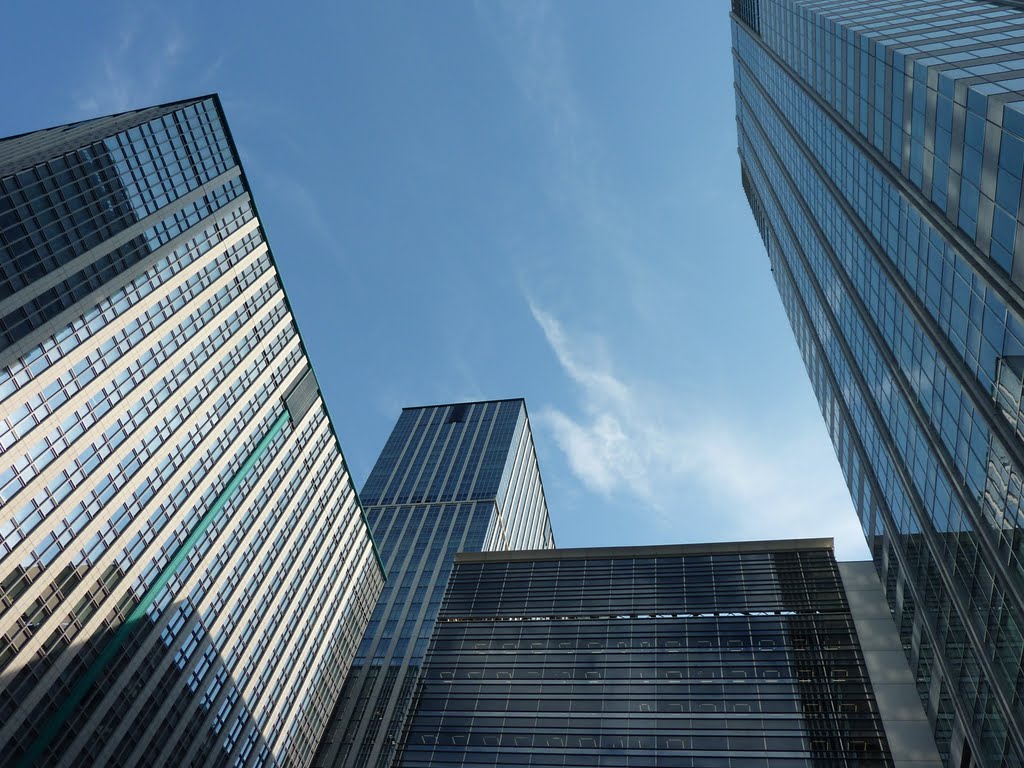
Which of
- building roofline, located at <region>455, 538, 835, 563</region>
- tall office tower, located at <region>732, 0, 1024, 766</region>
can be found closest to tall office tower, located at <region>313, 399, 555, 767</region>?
building roofline, located at <region>455, 538, 835, 563</region>

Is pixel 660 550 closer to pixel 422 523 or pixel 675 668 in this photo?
pixel 675 668

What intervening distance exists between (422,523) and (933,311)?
103470mm

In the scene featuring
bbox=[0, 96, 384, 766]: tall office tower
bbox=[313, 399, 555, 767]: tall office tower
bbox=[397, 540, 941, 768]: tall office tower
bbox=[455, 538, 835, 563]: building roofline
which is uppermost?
bbox=[0, 96, 384, 766]: tall office tower

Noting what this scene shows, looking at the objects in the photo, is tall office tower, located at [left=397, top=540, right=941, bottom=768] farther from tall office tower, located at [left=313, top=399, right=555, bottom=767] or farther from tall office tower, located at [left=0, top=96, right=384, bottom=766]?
tall office tower, located at [left=313, top=399, right=555, bottom=767]

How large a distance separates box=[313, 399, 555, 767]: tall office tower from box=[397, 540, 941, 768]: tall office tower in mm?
19059

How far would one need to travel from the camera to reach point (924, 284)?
37.3 metres

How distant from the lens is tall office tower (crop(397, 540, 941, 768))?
47.5 meters

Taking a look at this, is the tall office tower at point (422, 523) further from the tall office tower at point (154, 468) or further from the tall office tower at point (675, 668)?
the tall office tower at point (675, 668)

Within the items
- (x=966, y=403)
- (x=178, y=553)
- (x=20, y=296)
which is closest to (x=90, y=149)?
(x=20, y=296)

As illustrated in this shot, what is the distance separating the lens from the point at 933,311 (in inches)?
1437

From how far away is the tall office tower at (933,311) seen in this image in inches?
1134

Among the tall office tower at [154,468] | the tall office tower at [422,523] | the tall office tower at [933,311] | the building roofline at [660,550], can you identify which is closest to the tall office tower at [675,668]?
the building roofline at [660,550]

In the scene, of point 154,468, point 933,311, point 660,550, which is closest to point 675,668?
point 660,550

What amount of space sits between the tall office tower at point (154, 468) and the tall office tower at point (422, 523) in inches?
387
